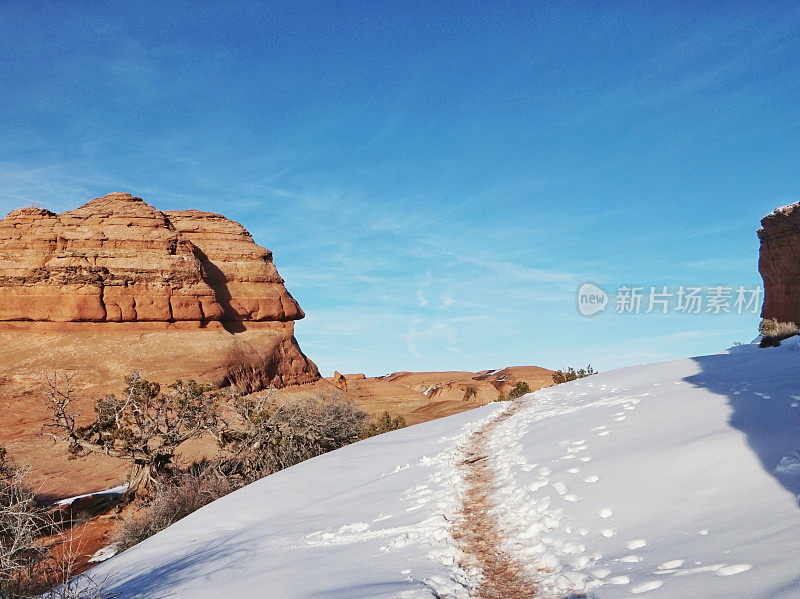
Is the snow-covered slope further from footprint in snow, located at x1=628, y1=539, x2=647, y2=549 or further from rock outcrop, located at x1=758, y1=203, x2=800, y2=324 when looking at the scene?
rock outcrop, located at x1=758, y1=203, x2=800, y2=324

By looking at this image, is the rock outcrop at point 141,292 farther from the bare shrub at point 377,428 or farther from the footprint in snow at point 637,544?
the footprint in snow at point 637,544

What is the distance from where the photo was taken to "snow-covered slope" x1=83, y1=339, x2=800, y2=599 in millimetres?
4070

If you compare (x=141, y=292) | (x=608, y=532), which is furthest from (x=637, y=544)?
(x=141, y=292)

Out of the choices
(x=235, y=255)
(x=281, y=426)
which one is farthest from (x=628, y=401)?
(x=235, y=255)

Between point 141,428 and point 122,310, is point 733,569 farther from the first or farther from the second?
point 122,310

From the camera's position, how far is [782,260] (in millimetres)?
43281

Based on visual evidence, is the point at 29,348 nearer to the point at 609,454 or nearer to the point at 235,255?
the point at 235,255

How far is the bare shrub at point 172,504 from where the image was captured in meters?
11.2

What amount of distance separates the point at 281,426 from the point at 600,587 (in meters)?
12.9

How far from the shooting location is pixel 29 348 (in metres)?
35.6

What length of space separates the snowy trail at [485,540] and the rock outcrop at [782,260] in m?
44.1

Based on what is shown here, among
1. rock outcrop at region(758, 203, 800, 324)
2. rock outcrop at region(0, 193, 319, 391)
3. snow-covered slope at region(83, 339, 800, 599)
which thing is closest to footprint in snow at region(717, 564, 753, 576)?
snow-covered slope at region(83, 339, 800, 599)

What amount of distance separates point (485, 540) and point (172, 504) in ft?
30.5

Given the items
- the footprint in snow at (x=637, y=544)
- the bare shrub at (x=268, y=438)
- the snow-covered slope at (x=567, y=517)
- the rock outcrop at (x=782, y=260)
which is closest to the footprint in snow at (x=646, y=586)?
the snow-covered slope at (x=567, y=517)
